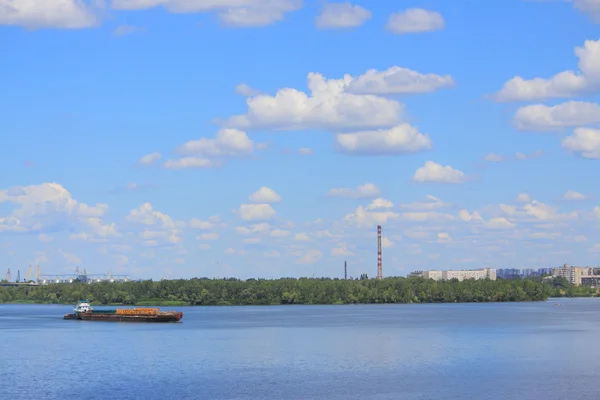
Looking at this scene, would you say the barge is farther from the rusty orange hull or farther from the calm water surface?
the calm water surface

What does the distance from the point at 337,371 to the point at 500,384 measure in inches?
674

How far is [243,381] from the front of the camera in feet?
282

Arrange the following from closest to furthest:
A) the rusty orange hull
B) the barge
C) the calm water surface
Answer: the calm water surface, the rusty orange hull, the barge

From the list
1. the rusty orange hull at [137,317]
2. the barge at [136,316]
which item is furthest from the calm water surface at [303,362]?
the barge at [136,316]

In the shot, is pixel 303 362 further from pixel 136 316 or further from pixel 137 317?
pixel 136 316

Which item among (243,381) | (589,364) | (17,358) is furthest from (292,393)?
(17,358)

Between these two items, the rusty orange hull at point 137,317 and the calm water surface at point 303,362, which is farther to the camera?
the rusty orange hull at point 137,317

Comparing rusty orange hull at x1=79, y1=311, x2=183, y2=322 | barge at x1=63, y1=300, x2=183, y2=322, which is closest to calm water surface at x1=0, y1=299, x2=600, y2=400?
rusty orange hull at x1=79, y1=311, x2=183, y2=322

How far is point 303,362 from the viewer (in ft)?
334

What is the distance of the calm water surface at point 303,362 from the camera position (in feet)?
262

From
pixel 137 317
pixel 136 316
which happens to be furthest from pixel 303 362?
pixel 136 316

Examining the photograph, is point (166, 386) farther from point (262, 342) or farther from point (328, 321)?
point (328, 321)

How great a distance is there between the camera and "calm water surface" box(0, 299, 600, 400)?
262ft

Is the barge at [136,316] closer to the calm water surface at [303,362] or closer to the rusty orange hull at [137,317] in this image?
the rusty orange hull at [137,317]
